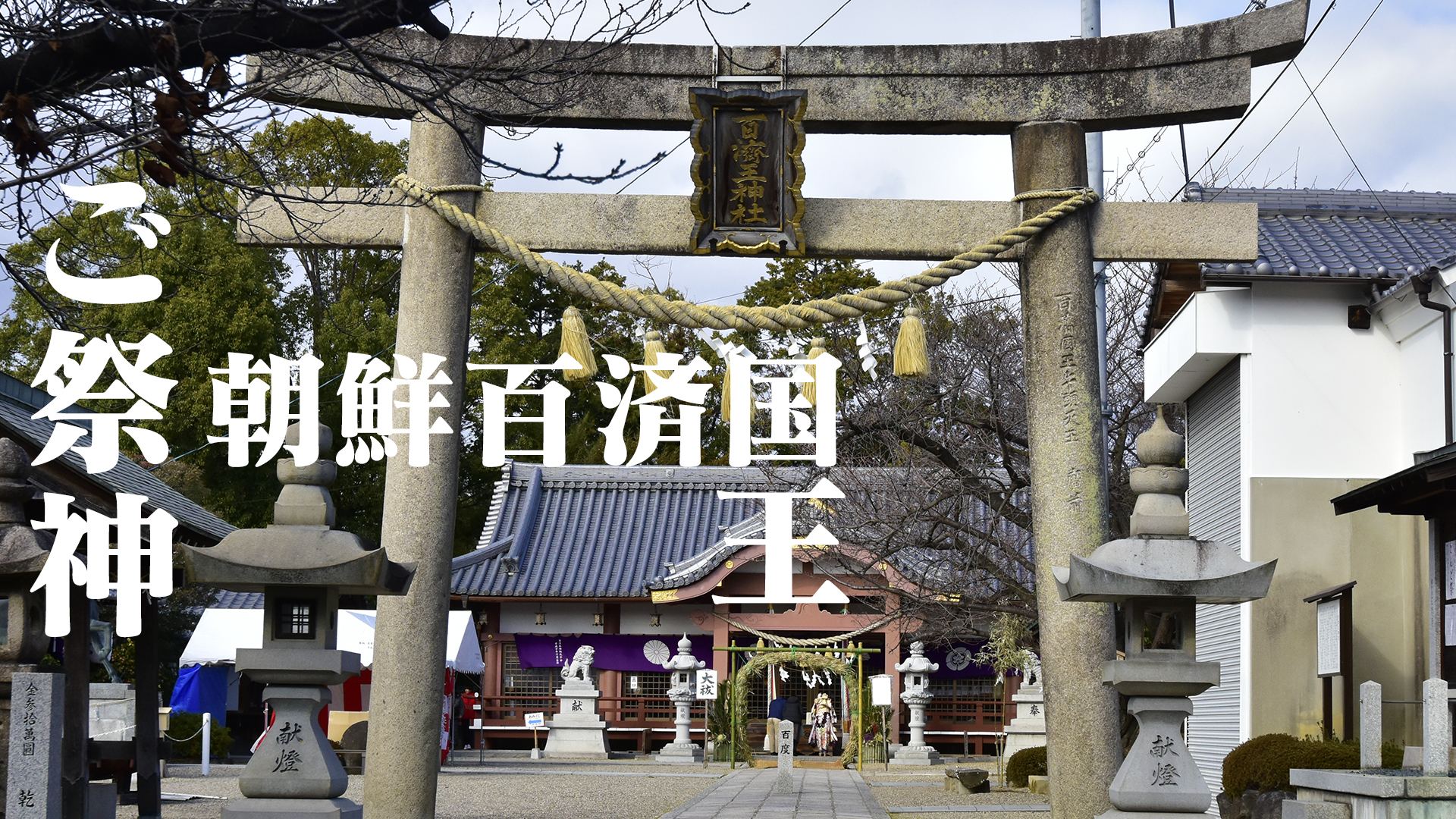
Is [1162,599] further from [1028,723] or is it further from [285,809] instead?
[1028,723]

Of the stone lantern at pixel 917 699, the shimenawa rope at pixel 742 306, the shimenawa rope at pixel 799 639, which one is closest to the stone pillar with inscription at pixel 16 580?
the shimenawa rope at pixel 742 306

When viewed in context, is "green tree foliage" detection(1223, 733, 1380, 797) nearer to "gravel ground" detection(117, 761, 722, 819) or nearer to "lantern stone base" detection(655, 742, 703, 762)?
"gravel ground" detection(117, 761, 722, 819)

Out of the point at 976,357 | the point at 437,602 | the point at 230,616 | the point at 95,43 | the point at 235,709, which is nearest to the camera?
the point at 95,43

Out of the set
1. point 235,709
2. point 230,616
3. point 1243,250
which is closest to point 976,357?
point 1243,250

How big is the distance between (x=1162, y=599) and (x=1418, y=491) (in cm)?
436

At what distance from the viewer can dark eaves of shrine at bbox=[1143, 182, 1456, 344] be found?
12609mm

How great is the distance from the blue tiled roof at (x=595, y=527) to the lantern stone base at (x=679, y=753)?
132 inches

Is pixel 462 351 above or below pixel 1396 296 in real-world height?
below

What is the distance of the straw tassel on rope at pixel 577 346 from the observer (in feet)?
29.3

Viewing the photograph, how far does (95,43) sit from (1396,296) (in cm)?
1103

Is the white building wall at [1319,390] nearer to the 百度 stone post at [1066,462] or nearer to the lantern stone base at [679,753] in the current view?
the 百度 stone post at [1066,462]

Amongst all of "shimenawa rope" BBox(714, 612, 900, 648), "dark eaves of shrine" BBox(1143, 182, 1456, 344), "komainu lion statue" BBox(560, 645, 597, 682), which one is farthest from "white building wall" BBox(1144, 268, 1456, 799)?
"komainu lion statue" BBox(560, 645, 597, 682)

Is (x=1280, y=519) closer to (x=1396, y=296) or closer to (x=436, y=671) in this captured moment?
(x=1396, y=296)

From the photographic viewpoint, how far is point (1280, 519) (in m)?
13.0
